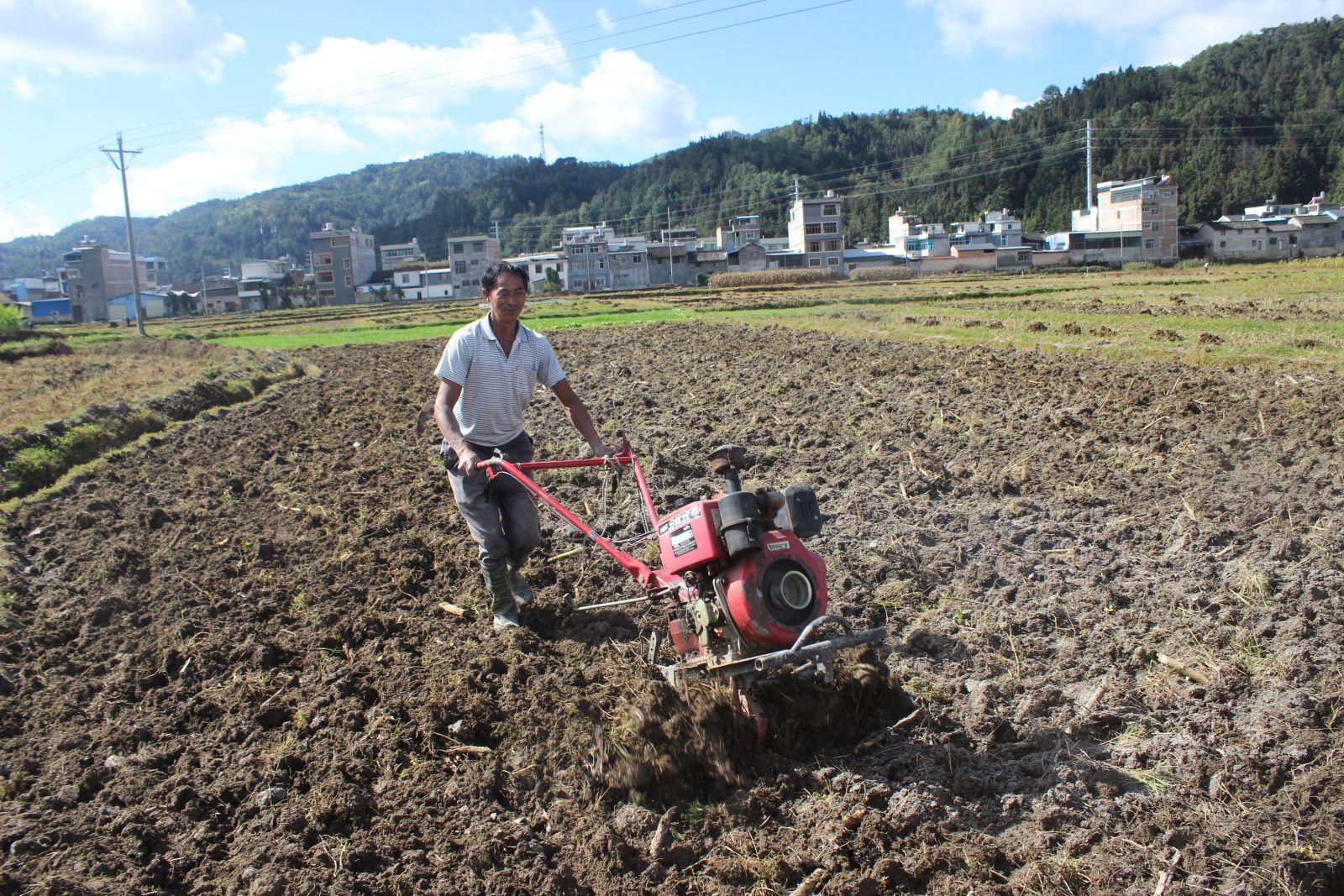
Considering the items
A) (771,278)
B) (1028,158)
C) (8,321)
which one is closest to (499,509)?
(8,321)

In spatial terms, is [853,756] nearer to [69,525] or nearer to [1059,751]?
[1059,751]

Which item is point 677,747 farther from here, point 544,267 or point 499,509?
point 544,267

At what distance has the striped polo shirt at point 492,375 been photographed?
5.39 m

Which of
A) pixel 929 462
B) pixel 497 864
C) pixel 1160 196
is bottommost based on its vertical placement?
pixel 497 864

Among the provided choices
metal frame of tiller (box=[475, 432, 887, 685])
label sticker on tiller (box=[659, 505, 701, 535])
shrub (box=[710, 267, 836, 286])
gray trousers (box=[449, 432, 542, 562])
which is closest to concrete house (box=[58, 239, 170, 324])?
shrub (box=[710, 267, 836, 286])

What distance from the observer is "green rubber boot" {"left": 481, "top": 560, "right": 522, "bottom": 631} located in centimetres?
558

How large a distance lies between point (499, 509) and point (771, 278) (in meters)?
63.0

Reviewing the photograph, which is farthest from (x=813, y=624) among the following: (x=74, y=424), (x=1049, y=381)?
(x=74, y=424)

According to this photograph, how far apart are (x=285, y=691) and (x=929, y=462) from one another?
5657 mm

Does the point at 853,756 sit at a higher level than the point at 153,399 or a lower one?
lower

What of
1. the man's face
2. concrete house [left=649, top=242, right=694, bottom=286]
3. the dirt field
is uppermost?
concrete house [left=649, top=242, right=694, bottom=286]

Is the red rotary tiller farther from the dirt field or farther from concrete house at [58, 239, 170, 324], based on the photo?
concrete house at [58, 239, 170, 324]

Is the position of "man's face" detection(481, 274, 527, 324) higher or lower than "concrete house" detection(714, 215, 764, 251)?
lower

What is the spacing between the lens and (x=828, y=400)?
468 inches
